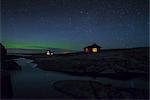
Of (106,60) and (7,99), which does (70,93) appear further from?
(106,60)

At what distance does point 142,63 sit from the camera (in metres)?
59.5

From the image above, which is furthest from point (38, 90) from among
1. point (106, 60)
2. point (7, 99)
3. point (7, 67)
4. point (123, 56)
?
point (123, 56)

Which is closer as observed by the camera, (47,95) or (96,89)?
(47,95)

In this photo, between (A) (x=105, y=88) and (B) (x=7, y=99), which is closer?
(B) (x=7, y=99)

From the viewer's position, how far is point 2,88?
31.9 metres

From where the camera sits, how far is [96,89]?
32469 millimetres

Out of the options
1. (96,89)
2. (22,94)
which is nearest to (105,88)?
(96,89)

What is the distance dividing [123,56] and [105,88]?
116ft

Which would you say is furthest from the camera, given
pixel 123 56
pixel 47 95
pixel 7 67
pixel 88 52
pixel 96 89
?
pixel 88 52

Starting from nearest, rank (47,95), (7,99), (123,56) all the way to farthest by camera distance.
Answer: (7,99)
(47,95)
(123,56)

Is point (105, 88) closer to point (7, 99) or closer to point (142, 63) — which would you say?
point (7, 99)

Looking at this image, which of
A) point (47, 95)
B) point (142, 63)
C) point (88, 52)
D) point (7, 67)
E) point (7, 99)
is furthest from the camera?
point (88, 52)

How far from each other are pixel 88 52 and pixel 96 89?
46.4 meters

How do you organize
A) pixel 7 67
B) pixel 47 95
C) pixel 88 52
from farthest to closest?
pixel 88 52 → pixel 7 67 → pixel 47 95
